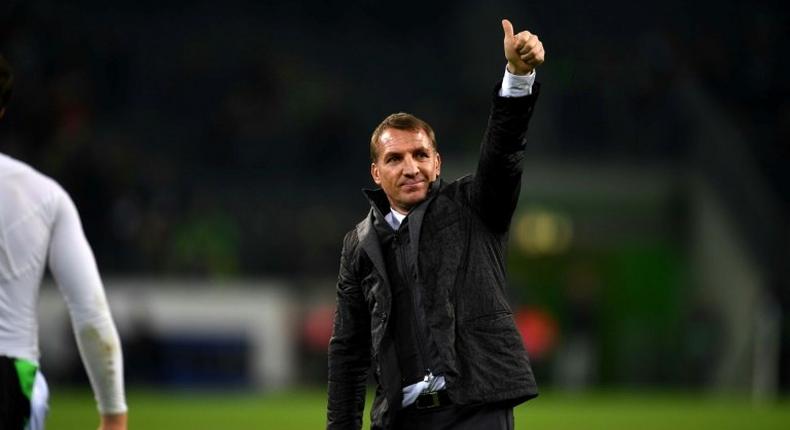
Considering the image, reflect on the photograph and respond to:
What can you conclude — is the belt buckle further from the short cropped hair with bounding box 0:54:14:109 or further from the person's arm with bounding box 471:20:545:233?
the short cropped hair with bounding box 0:54:14:109

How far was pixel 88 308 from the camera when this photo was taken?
187 inches

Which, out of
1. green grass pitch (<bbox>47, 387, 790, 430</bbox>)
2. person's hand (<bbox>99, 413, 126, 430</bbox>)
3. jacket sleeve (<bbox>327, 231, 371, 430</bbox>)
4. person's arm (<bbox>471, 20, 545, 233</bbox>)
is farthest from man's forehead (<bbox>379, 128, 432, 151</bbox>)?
green grass pitch (<bbox>47, 387, 790, 430</bbox>)

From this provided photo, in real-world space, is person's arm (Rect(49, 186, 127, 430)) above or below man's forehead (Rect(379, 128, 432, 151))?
below

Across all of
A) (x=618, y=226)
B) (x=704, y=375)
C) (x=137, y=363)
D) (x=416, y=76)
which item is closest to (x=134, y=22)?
(x=416, y=76)

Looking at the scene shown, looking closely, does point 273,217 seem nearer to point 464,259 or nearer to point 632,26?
point 632,26

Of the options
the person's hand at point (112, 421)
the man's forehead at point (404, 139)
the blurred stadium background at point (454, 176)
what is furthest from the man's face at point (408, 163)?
the blurred stadium background at point (454, 176)

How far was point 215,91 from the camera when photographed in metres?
26.6

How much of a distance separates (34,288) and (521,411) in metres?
12.4

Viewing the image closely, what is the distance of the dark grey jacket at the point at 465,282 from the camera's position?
497cm

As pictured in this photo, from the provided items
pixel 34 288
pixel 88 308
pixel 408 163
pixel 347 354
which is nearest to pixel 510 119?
pixel 408 163

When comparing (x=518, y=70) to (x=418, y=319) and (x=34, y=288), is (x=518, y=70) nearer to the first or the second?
(x=418, y=319)

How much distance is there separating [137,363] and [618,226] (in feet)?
26.4

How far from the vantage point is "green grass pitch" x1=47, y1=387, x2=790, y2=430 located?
1450 cm

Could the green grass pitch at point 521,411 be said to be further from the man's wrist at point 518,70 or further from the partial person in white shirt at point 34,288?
the man's wrist at point 518,70
